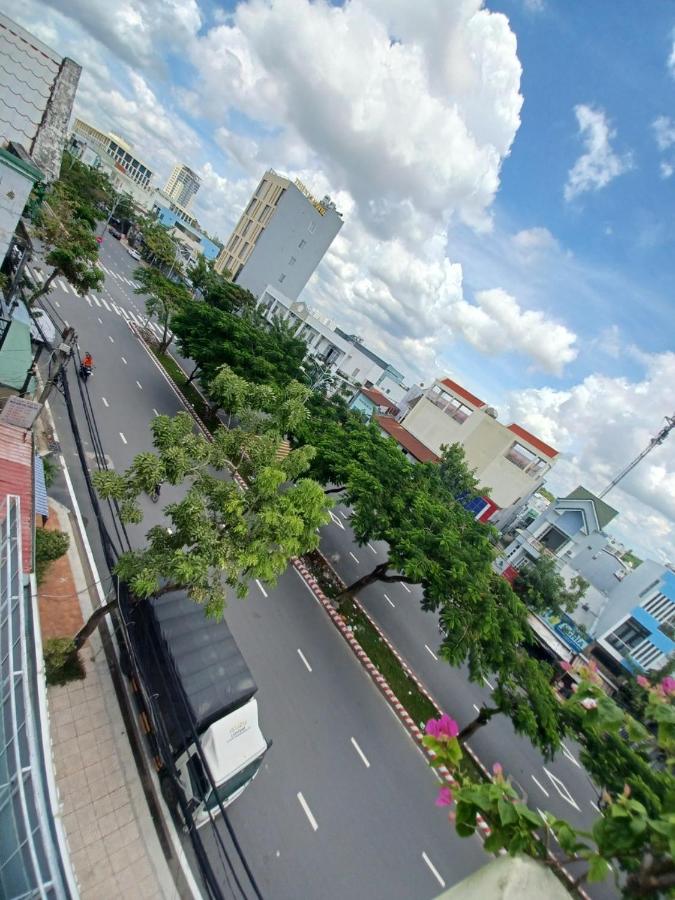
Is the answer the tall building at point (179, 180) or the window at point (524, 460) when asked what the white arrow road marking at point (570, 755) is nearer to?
the window at point (524, 460)

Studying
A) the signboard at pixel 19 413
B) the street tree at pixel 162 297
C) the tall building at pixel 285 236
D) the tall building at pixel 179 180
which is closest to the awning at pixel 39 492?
the signboard at pixel 19 413

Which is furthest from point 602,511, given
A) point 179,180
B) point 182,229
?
point 179,180

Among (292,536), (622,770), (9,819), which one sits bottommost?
(9,819)

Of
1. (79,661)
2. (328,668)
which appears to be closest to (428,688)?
(328,668)

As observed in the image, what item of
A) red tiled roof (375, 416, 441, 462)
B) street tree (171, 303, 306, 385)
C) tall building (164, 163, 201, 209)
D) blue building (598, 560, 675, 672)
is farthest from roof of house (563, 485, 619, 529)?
tall building (164, 163, 201, 209)

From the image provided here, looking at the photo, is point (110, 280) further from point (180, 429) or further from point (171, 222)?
point (171, 222)

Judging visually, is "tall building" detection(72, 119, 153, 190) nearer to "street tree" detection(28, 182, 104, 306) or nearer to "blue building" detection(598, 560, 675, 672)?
"street tree" detection(28, 182, 104, 306)

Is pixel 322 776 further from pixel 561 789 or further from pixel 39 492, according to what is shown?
pixel 561 789
